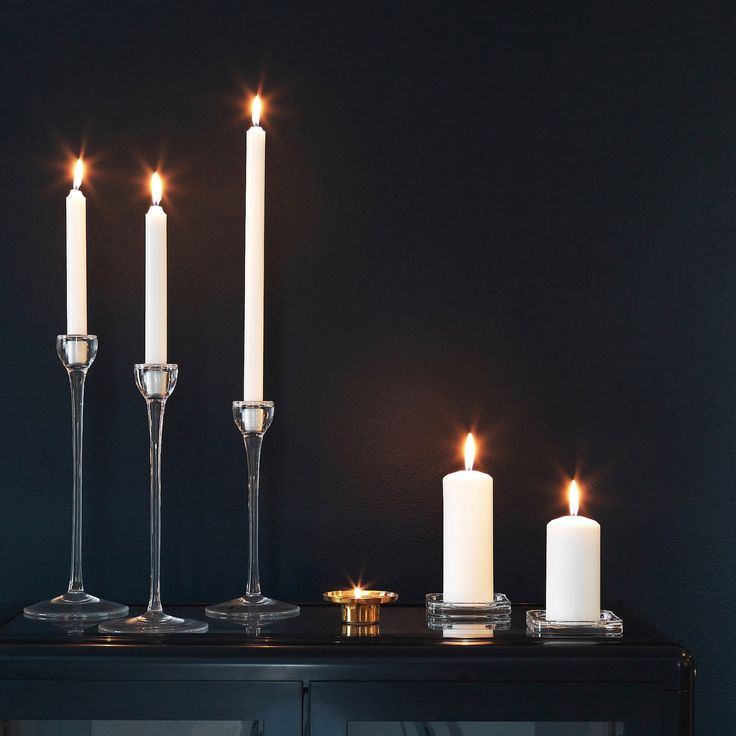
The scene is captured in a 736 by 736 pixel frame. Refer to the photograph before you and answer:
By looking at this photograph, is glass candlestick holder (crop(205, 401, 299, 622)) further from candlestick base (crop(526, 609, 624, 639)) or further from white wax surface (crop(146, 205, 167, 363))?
candlestick base (crop(526, 609, 624, 639))

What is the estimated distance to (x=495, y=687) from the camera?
0.94 metres

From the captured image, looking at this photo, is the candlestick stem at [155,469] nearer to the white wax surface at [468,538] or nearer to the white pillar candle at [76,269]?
the white pillar candle at [76,269]

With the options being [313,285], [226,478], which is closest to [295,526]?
[226,478]

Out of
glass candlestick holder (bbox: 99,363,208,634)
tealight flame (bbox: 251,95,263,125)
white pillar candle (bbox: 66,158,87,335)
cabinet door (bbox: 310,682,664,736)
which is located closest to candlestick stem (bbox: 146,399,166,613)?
glass candlestick holder (bbox: 99,363,208,634)

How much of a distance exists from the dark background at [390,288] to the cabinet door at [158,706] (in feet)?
1.03

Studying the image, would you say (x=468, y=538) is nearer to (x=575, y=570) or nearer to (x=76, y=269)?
(x=575, y=570)

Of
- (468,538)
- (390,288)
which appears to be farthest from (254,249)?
(468,538)

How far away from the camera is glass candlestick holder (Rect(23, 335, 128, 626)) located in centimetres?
106

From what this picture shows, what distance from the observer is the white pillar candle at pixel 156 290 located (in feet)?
3.48

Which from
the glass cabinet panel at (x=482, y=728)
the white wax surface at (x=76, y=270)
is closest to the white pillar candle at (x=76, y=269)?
the white wax surface at (x=76, y=270)

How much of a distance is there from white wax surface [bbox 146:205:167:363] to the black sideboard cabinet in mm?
297

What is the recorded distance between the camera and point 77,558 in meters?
1.10

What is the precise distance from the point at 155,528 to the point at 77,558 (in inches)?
3.9

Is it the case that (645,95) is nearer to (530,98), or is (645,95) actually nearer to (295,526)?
(530,98)
